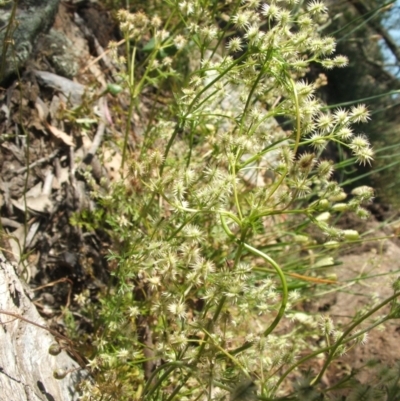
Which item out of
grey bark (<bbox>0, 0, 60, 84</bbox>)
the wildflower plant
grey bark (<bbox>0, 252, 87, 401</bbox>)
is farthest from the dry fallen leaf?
grey bark (<bbox>0, 252, 87, 401</bbox>)

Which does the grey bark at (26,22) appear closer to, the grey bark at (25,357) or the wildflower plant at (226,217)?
the wildflower plant at (226,217)

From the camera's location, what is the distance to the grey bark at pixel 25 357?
5.85ft

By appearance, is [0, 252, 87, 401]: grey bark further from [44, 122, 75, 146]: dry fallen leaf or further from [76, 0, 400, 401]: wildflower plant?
[44, 122, 75, 146]: dry fallen leaf

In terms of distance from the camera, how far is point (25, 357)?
1.95 metres

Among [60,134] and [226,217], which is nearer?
[226,217]

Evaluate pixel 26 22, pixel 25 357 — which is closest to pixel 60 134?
pixel 26 22

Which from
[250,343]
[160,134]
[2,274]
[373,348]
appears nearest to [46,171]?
[160,134]

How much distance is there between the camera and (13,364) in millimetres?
1830

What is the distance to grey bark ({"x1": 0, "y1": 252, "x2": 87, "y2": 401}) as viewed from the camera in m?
1.78

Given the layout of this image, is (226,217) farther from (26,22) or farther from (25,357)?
(26,22)

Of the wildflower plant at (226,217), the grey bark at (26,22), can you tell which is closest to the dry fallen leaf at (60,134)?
the grey bark at (26,22)

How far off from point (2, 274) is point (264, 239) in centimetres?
188

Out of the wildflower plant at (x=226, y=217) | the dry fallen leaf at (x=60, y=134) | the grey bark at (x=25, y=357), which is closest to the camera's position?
the wildflower plant at (x=226, y=217)

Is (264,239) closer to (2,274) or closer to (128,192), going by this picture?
(128,192)
